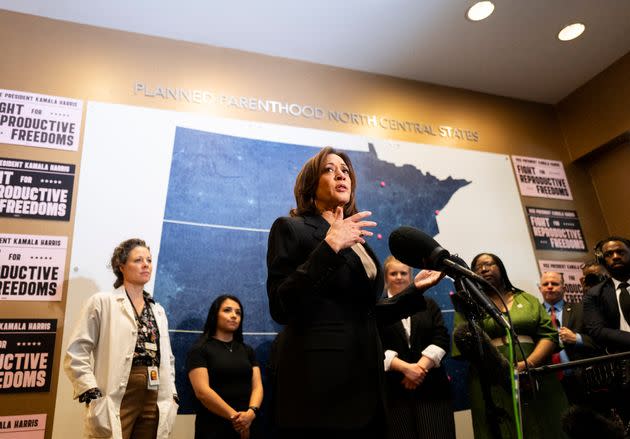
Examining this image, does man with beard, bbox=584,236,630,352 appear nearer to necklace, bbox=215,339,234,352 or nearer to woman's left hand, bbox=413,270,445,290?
woman's left hand, bbox=413,270,445,290

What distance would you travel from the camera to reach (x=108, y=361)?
2.62m

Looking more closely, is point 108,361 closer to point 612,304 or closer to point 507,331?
point 507,331

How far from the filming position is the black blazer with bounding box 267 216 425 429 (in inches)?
54.0

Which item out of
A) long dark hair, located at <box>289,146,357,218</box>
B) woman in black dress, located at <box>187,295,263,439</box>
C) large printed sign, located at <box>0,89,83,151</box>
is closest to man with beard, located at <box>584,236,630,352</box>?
long dark hair, located at <box>289,146,357,218</box>

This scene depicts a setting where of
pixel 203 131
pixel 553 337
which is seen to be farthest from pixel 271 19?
pixel 553 337

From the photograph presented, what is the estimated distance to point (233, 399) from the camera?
115 inches

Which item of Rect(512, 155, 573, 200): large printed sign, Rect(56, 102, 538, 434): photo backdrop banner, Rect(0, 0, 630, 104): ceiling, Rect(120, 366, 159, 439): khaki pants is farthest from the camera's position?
Rect(512, 155, 573, 200): large printed sign

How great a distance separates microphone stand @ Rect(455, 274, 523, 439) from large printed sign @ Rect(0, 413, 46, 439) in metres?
2.70

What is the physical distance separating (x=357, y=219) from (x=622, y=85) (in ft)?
14.5

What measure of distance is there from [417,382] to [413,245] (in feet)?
5.79

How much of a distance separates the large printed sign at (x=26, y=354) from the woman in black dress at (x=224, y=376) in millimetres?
850

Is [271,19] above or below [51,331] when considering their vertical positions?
above

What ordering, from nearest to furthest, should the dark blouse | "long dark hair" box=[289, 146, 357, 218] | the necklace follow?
"long dark hair" box=[289, 146, 357, 218], the dark blouse, the necklace

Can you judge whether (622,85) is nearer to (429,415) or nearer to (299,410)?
(429,415)
